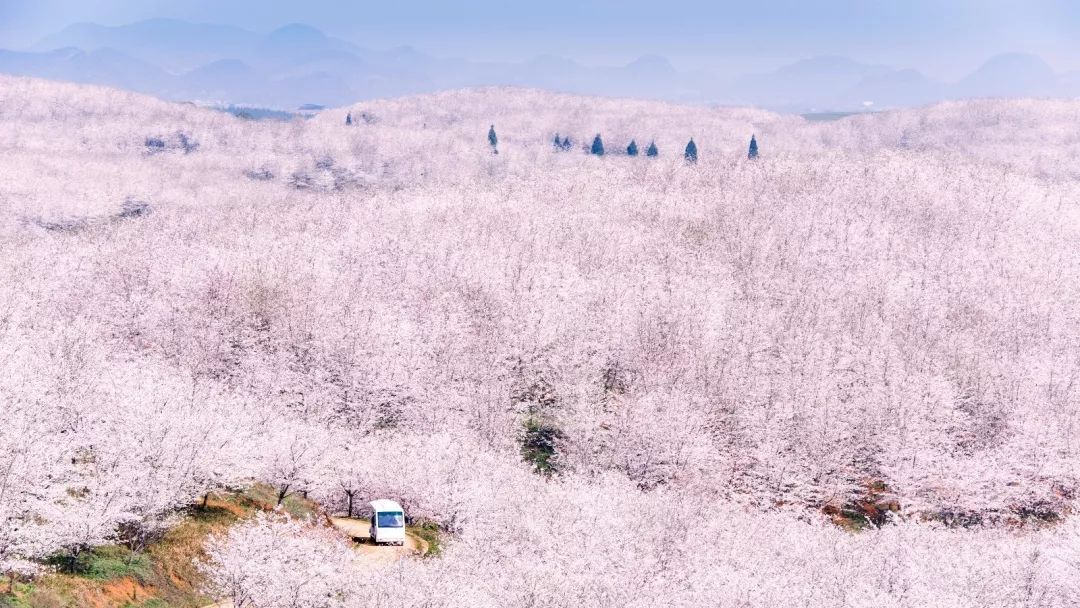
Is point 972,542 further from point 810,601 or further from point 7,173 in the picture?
point 7,173

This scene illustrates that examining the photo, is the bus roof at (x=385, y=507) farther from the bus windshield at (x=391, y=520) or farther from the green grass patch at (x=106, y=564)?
the green grass patch at (x=106, y=564)

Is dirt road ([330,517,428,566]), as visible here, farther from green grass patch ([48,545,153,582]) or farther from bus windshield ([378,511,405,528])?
green grass patch ([48,545,153,582])

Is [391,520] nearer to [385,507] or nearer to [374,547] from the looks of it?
[385,507]

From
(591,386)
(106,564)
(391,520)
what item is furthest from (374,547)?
(591,386)

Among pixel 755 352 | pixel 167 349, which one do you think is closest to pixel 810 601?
pixel 755 352

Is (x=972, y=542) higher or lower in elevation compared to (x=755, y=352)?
lower

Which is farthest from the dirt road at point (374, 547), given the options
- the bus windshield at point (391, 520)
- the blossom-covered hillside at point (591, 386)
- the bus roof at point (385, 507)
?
the blossom-covered hillside at point (591, 386)

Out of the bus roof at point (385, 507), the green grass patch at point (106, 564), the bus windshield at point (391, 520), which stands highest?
the green grass patch at point (106, 564)
